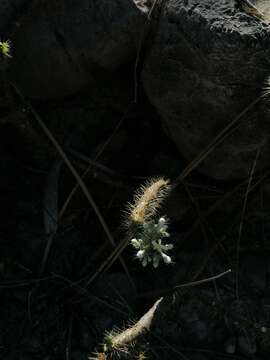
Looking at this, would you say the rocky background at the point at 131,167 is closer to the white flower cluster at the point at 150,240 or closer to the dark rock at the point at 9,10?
the dark rock at the point at 9,10

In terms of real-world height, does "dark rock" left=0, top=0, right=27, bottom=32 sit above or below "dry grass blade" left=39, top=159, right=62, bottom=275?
above

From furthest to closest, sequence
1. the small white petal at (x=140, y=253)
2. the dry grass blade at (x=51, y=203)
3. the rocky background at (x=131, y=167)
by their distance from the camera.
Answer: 1. the dry grass blade at (x=51, y=203)
2. the rocky background at (x=131, y=167)
3. the small white petal at (x=140, y=253)

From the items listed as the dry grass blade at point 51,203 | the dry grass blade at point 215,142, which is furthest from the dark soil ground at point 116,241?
the dry grass blade at point 215,142

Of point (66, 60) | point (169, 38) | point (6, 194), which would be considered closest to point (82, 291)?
point (6, 194)

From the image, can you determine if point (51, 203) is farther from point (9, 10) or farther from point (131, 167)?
point (9, 10)

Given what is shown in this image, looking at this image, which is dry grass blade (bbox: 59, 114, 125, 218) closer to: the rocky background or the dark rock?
the rocky background

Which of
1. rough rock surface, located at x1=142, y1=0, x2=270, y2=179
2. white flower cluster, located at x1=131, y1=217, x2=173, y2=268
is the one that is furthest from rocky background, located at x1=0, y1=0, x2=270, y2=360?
white flower cluster, located at x1=131, y1=217, x2=173, y2=268

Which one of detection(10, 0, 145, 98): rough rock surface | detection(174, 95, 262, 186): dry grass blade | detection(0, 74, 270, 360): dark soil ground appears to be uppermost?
detection(10, 0, 145, 98): rough rock surface

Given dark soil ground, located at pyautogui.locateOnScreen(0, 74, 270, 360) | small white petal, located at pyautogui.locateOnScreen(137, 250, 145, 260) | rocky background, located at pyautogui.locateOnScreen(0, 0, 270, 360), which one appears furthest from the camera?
dark soil ground, located at pyautogui.locateOnScreen(0, 74, 270, 360)
